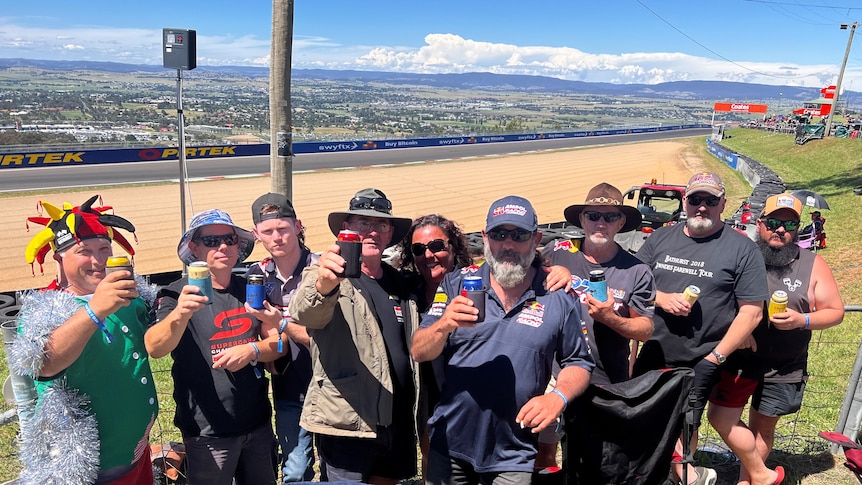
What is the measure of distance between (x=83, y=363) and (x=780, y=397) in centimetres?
420

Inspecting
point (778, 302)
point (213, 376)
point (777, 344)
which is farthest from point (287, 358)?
point (777, 344)

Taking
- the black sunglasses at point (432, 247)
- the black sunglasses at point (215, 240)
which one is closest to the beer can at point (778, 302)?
the black sunglasses at point (432, 247)

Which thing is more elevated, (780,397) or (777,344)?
(777,344)

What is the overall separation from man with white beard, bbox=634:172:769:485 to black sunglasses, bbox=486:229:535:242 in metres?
1.28

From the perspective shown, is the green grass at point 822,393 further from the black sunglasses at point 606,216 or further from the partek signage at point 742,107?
the partek signage at point 742,107

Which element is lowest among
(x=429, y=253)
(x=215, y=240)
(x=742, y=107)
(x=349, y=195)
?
(x=349, y=195)

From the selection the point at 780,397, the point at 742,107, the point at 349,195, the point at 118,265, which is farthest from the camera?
the point at 742,107

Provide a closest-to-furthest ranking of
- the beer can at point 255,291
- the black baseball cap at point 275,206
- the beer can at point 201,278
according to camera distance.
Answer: the beer can at point 201,278, the beer can at point 255,291, the black baseball cap at point 275,206

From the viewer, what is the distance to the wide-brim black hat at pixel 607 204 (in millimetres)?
3490

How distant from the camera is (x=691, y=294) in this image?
3389mm

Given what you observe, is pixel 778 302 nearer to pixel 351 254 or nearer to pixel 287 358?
pixel 351 254

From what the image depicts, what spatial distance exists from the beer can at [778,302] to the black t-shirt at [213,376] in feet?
10.2

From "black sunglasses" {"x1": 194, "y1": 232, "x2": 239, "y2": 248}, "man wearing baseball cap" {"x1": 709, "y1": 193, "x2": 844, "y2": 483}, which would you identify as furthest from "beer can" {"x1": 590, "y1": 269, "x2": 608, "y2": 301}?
"black sunglasses" {"x1": 194, "y1": 232, "x2": 239, "y2": 248}

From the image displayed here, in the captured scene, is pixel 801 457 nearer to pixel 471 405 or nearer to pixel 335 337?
pixel 471 405
